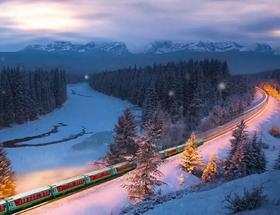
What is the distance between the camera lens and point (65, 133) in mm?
108250

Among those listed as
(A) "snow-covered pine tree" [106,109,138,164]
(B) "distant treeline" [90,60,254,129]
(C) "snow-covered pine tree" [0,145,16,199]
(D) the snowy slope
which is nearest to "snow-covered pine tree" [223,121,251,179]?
(A) "snow-covered pine tree" [106,109,138,164]

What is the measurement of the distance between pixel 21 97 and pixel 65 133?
17.7 metres

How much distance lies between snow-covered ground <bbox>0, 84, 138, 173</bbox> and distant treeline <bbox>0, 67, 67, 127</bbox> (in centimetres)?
281

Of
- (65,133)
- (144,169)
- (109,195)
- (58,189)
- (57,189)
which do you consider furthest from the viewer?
(65,133)

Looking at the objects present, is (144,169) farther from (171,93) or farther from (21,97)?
(21,97)

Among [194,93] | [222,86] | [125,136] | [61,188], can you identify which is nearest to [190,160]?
[125,136]

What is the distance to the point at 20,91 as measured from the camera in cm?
11312

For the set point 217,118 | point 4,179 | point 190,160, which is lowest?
point 190,160

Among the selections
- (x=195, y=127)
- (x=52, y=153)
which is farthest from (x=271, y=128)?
(x=52, y=153)

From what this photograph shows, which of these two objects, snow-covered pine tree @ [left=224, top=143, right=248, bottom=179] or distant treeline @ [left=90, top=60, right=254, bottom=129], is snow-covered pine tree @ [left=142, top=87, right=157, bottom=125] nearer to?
distant treeline @ [left=90, top=60, right=254, bottom=129]

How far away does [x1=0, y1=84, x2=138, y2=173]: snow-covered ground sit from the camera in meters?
77.1

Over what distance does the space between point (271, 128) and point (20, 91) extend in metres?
70.9

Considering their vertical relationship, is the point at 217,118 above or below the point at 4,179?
below

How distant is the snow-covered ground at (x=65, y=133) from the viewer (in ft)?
253
